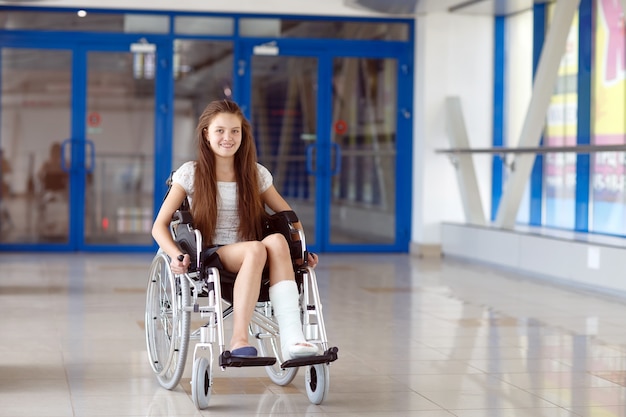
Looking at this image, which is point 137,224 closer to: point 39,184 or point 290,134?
point 39,184

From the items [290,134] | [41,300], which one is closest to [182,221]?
[41,300]

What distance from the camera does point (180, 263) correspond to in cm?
394

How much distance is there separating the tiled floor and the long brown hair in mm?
623

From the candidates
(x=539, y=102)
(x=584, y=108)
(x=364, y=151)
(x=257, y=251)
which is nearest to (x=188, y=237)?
(x=257, y=251)

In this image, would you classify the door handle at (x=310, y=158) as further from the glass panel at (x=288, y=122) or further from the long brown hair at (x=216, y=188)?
the long brown hair at (x=216, y=188)

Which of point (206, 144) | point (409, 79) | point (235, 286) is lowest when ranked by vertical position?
point (235, 286)

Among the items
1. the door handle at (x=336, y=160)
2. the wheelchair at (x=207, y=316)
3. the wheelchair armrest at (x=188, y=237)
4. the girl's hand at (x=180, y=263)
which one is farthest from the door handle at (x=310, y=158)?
the girl's hand at (x=180, y=263)

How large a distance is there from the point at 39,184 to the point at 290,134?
→ 247 cm

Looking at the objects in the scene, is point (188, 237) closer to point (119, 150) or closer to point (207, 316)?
point (207, 316)

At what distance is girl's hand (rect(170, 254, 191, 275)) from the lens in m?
3.92

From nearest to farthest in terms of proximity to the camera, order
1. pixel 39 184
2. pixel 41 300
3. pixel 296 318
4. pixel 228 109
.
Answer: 1. pixel 296 318
2. pixel 228 109
3. pixel 41 300
4. pixel 39 184

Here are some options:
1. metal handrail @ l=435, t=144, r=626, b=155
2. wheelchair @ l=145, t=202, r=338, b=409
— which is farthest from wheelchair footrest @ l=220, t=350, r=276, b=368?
metal handrail @ l=435, t=144, r=626, b=155

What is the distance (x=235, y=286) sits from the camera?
13.1 ft

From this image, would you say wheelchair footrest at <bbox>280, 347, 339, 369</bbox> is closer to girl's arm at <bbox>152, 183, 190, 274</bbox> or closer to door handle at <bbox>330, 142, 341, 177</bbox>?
girl's arm at <bbox>152, 183, 190, 274</bbox>
